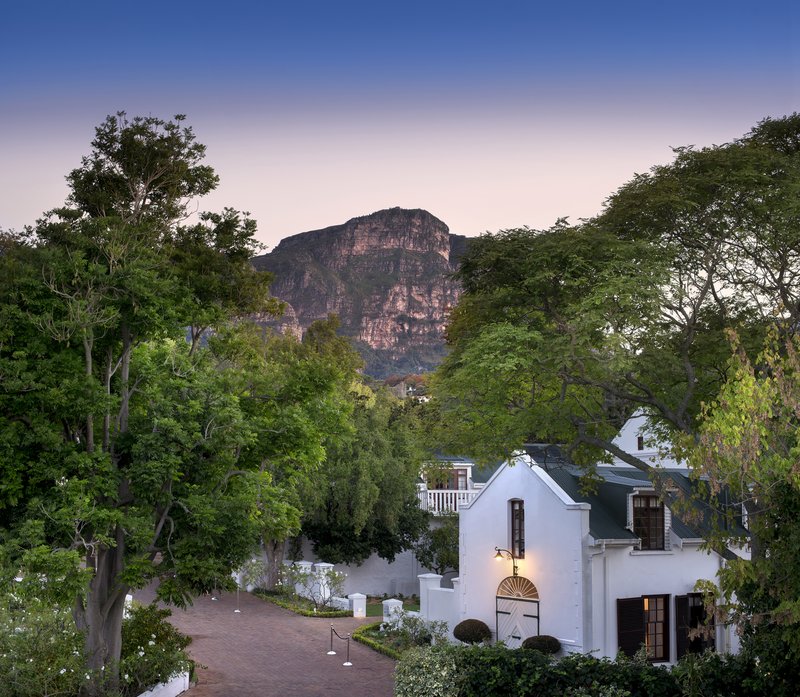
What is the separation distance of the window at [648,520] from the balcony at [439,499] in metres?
16.0

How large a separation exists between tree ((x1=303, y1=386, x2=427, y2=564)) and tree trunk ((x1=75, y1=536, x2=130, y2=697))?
16549 millimetres

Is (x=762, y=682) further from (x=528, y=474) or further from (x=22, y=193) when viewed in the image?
(x=22, y=193)

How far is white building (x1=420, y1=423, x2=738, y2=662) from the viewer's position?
22.3 metres

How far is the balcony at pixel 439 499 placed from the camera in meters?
39.3

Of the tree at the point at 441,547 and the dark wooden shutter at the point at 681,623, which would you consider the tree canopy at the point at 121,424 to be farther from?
the tree at the point at 441,547

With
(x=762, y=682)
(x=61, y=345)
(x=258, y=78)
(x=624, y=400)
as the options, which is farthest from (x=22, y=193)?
(x=762, y=682)

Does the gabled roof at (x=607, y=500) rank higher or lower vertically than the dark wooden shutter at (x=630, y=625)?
higher

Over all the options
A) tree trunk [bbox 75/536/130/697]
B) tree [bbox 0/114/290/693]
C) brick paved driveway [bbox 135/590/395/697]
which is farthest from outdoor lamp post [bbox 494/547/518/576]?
tree trunk [bbox 75/536/130/697]

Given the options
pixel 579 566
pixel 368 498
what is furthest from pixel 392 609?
pixel 368 498

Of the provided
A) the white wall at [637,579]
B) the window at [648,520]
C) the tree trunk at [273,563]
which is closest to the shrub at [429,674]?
the white wall at [637,579]

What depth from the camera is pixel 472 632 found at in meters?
23.8

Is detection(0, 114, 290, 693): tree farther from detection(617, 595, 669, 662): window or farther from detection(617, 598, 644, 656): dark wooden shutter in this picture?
detection(617, 595, 669, 662): window

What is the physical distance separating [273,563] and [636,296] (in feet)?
74.0

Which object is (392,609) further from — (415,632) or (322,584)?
(322,584)
